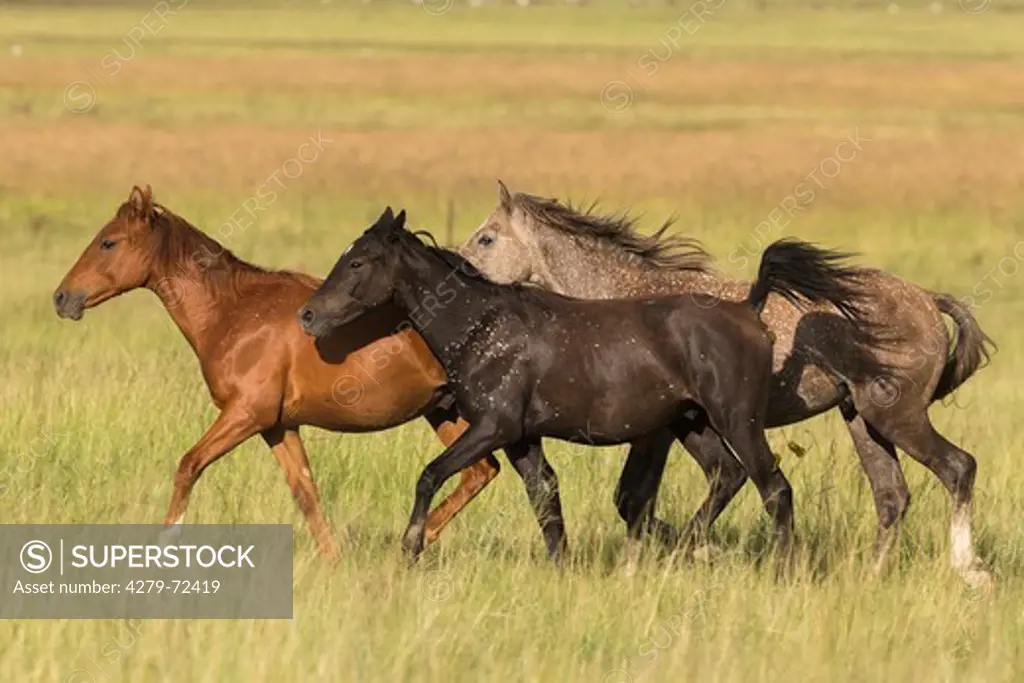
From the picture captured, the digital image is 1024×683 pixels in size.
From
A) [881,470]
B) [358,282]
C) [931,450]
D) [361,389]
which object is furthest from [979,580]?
[358,282]

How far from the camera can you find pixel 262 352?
28.1 ft

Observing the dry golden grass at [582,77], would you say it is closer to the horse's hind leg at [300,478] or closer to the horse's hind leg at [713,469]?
the horse's hind leg at [300,478]

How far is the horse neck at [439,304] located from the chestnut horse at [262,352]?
0.28 m

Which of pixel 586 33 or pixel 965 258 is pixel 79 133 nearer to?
pixel 965 258

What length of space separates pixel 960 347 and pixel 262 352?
10.2 ft

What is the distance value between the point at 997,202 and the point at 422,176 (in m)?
7.75

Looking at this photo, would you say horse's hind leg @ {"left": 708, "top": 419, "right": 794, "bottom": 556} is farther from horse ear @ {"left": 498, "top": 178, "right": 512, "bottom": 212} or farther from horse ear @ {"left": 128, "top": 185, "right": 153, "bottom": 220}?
horse ear @ {"left": 128, "top": 185, "right": 153, "bottom": 220}

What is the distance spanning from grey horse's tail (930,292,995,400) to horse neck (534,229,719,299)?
107 cm

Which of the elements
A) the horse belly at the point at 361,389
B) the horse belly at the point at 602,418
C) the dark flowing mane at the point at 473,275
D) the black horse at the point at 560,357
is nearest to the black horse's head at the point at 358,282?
the black horse at the point at 560,357

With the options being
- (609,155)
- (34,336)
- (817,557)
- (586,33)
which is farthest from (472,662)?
(586,33)

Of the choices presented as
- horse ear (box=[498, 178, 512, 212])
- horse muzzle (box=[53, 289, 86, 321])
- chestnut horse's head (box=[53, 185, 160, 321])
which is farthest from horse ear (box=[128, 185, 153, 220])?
horse ear (box=[498, 178, 512, 212])

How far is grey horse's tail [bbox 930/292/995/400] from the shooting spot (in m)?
9.34

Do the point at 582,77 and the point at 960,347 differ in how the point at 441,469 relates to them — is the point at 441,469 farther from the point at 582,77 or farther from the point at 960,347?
the point at 582,77

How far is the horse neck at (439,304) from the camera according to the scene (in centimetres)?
828
